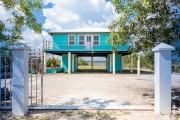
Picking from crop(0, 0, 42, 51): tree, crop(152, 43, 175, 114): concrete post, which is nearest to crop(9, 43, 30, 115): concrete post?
crop(0, 0, 42, 51): tree

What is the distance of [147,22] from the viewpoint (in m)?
6.20

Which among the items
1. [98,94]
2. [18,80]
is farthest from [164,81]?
[18,80]

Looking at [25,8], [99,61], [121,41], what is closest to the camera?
[25,8]

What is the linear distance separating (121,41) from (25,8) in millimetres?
3835

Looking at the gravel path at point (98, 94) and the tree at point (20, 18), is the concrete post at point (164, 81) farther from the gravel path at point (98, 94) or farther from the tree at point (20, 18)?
the tree at point (20, 18)

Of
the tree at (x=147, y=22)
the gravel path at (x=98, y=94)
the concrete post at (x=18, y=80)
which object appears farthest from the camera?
the gravel path at (x=98, y=94)

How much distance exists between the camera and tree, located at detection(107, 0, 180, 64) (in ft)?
19.3

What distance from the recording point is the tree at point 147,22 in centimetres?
588

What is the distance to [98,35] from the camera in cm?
2098

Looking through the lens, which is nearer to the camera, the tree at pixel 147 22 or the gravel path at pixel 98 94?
the tree at pixel 147 22

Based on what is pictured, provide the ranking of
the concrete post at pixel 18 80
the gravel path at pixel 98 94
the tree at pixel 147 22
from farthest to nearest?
the gravel path at pixel 98 94 → the tree at pixel 147 22 → the concrete post at pixel 18 80

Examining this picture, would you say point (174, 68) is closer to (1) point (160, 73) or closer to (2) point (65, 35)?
(1) point (160, 73)

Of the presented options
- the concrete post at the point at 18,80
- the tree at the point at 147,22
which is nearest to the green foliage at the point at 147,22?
the tree at the point at 147,22

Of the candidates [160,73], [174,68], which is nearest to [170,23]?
[174,68]
